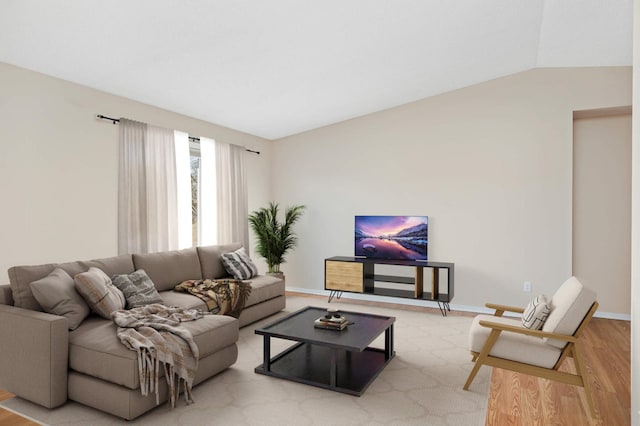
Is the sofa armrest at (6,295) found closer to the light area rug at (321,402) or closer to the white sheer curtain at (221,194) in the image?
the light area rug at (321,402)

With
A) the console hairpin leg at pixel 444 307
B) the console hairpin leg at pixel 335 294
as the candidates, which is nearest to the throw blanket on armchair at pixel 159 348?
the console hairpin leg at pixel 335 294

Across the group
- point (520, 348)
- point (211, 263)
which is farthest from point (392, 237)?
point (520, 348)

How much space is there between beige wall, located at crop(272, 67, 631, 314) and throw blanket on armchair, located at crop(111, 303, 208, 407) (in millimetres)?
3773

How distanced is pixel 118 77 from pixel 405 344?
3.92 meters

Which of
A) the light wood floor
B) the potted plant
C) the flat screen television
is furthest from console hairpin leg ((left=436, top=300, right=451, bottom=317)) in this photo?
the potted plant

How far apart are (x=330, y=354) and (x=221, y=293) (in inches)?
59.0

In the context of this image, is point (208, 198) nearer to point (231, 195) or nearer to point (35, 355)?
point (231, 195)

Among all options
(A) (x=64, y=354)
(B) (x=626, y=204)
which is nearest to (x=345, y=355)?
(A) (x=64, y=354)

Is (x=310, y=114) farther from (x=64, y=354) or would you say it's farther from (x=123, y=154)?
(x=64, y=354)

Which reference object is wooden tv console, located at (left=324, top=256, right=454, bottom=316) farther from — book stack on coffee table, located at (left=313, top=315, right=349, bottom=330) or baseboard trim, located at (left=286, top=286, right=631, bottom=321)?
book stack on coffee table, located at (left=313, top=315, right=349, bottom=330)

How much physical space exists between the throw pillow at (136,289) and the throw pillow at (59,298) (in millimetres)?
436

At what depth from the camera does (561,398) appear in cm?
288

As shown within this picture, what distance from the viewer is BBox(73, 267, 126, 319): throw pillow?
3080 mm

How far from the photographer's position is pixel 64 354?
264cm
